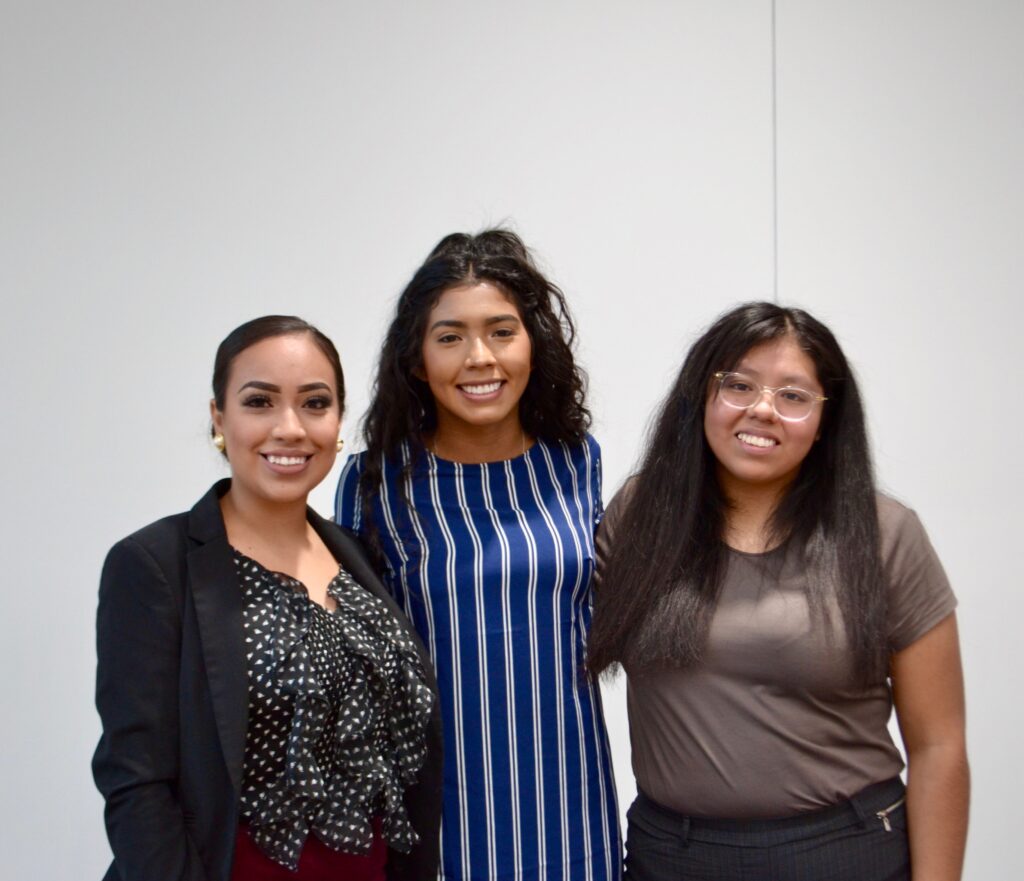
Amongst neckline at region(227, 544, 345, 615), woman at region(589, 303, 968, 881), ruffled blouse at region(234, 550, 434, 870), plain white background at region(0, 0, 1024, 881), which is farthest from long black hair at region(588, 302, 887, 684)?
plain white background at region(0, 0, 1024, 881)

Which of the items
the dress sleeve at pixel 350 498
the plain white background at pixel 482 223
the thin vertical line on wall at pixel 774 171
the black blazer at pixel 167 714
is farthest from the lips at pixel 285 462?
the thin vertical line on wall at pixel 774 171

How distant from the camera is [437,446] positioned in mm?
2098

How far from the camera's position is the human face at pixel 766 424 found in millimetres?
1851

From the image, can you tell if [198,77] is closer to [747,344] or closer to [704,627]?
[747,344]

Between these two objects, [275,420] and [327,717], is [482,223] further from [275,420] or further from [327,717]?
[327,717]

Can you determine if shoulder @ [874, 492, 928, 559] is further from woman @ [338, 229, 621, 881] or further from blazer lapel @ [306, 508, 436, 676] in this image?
blazer lapel @ [306, 508, 436, 676]

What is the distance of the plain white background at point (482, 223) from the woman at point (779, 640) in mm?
963

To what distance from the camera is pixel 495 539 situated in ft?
6.46

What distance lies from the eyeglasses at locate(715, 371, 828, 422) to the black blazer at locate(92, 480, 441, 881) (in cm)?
84

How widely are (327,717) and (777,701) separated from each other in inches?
26.3

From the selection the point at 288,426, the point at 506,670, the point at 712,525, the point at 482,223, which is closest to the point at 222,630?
the point at 288,426

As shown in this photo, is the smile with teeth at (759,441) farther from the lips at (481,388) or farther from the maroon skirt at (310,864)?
the maroon skirt at (310,864)

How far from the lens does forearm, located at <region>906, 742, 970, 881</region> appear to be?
5.88 ft

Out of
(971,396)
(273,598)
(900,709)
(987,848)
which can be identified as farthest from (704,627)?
(987,848)
